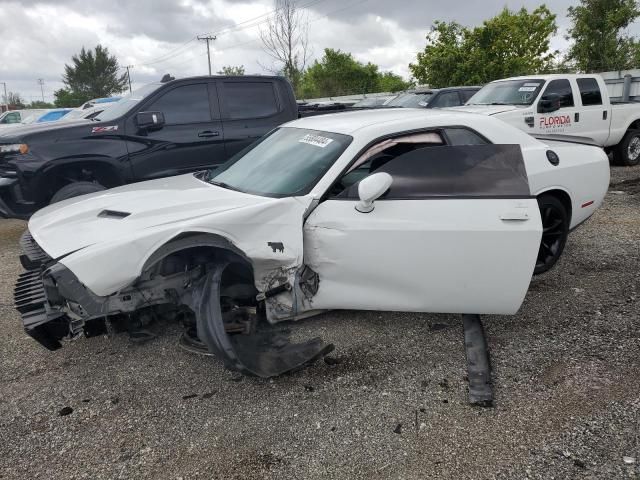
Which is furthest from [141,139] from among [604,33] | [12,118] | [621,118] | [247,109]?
[604,33]

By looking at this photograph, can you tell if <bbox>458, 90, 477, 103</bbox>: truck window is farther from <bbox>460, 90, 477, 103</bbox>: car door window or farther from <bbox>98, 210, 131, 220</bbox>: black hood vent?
<bbox>98, 210, 131, 220</bbox>: black hood vent

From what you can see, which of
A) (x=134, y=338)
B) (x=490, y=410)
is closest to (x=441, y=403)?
(x=490, y=410)

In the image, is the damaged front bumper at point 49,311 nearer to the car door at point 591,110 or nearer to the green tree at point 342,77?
the car door at point 591,110

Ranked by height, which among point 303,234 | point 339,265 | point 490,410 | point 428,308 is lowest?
point 490,410

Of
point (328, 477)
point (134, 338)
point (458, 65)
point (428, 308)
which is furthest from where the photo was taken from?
point (458, 65)

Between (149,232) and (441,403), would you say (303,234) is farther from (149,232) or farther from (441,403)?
(441,403)

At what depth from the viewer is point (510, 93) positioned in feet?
27.3

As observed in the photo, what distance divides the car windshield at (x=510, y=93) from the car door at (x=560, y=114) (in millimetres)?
104

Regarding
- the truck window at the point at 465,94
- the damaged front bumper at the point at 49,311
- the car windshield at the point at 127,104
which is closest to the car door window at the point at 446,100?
the truck window at the point at 465,94

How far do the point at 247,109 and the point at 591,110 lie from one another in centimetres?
585

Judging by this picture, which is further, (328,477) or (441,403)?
(441,403)

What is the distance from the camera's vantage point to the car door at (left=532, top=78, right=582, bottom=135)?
7.94 m

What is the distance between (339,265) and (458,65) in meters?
20.5

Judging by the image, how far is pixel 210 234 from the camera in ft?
9.98
